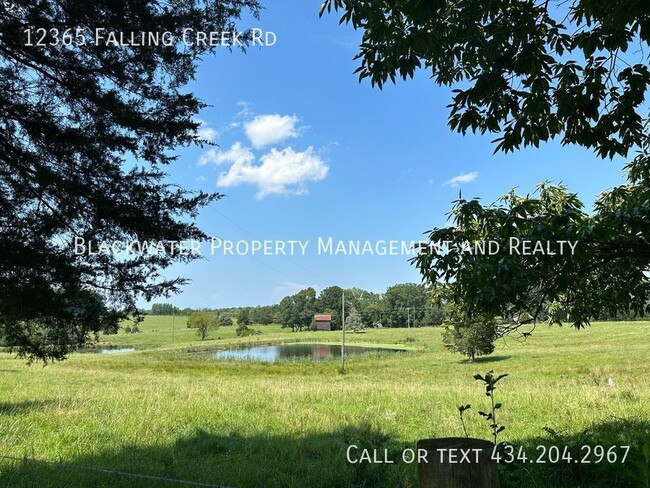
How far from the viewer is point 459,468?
230 centimetres

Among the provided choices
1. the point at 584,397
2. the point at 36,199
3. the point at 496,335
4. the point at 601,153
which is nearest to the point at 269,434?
the point at 496,335

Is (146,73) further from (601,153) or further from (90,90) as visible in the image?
(601,153)

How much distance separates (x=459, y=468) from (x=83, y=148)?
460 centimetres

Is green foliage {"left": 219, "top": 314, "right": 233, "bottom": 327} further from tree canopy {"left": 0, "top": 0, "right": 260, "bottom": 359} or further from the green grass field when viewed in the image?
tree canopy {"left": 0, "top": 0, "right": 260, "bottom": 359}

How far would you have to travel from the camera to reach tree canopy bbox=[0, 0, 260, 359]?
473cm

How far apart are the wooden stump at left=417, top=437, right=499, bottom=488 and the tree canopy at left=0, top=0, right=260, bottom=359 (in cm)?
401

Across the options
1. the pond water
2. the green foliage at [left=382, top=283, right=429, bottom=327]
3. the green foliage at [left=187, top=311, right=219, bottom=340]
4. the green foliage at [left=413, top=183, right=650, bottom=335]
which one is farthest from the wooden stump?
the green foliage at [left=382, top=283, right=429, bottom=327]

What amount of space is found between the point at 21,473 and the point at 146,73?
16.3ft

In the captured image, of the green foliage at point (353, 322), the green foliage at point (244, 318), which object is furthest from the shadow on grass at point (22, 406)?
the green foliage at point (244, 318)

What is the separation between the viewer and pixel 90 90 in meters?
4.99

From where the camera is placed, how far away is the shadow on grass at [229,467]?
5285 mm

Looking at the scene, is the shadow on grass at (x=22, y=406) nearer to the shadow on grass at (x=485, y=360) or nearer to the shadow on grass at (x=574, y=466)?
the shadow on grass at (x=574, y=466)

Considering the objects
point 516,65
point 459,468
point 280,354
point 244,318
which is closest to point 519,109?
point 516,65

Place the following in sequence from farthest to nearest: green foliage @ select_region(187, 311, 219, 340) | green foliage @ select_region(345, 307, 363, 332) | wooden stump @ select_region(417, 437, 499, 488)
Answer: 1. green foliage @ select_region(345, 307, 363, 332)
2. green foliage @ select_region(187, 311, 219, 340)
3. wooden stump @ select_region(417, 437, 499, 488)
